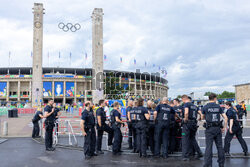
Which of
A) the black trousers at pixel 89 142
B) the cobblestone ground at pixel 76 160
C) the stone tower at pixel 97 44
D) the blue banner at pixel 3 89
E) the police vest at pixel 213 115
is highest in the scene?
the stone tower at pixel 97 44

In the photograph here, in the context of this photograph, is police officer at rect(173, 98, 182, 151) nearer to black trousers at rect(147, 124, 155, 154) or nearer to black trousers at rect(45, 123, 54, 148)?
black trousers at rect(147, 124, 155, 154)

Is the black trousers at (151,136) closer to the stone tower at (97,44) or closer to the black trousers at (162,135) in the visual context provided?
the black trousers at (162,135)

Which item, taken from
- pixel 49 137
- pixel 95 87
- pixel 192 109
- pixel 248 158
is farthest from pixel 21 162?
pixel 95 87

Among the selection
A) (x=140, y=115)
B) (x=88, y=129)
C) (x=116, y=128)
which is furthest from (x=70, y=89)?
(x=140, y=115)

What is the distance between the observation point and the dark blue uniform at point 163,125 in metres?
7.94

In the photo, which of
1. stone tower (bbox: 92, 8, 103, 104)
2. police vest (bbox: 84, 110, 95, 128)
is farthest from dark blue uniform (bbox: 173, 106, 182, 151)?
stone tower (bbox: 92, 8, 103, 104)

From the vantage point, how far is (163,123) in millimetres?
7953

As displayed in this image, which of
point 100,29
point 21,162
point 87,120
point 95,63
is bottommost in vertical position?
point 21,162

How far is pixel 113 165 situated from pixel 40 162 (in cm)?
239

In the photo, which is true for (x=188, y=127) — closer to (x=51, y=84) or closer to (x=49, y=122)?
(x=49, y=122)

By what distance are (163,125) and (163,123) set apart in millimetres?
64

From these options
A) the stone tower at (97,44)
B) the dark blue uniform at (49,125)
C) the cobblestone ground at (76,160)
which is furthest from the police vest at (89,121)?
the stone tower at (97,44)

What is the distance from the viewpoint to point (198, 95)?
49375mm

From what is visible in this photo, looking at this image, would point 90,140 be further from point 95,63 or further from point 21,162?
point 95,63
